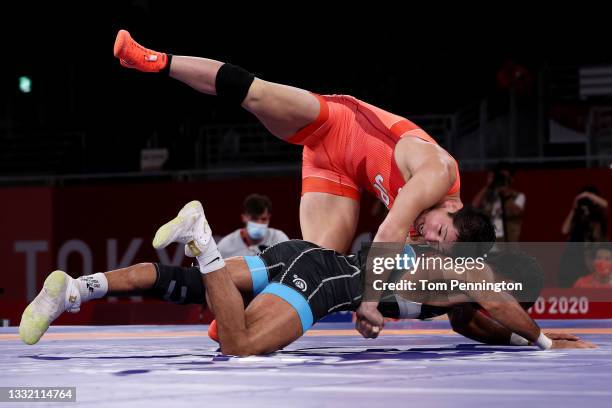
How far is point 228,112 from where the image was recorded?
12812 mm

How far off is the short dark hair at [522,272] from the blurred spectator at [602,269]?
3.22 meters

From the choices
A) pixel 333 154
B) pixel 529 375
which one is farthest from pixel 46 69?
pixel 529 375

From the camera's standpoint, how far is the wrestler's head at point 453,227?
401 cm

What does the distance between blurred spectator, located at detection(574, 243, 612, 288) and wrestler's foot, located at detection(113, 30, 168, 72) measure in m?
4.42

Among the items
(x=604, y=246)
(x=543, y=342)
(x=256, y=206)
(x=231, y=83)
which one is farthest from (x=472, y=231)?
(x=604, y=246)

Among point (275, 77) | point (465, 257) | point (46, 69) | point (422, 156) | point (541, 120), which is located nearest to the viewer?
point (465, 257)

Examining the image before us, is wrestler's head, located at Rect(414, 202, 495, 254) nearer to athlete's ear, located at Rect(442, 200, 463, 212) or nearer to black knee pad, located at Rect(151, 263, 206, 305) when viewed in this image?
athlete's ear, located at Rect(442, 200, 463, 212)

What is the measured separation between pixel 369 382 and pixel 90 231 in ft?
27.7

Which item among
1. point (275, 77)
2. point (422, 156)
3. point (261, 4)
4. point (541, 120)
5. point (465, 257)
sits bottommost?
point (465, 257)

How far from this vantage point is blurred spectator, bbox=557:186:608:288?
8.20 m

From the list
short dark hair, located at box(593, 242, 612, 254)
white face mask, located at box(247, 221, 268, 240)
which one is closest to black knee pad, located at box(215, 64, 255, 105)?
white face mask, located at box(247, 221, 268, 240)

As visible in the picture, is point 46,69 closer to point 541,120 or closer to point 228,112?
point 228,112

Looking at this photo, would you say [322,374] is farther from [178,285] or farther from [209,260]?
[178,285]

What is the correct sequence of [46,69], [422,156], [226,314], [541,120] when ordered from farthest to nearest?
[46,69], [541,120], [422,156], [226,314]
